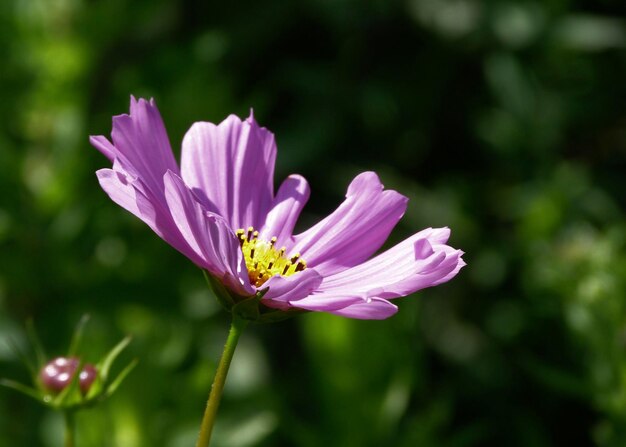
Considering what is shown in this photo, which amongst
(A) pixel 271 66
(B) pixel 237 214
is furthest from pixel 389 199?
(A) pixel 271 66

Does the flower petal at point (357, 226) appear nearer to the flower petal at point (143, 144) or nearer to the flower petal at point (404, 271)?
the flower petal at point (404, 271)

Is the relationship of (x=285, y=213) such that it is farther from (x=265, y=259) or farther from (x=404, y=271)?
(x=404, y=271)

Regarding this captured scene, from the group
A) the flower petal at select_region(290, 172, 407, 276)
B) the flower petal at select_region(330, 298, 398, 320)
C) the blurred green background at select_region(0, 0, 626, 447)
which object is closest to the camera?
the flower petal at select_region(330, 298, 398, 320)

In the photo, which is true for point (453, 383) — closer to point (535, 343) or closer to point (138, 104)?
point (535, 343)

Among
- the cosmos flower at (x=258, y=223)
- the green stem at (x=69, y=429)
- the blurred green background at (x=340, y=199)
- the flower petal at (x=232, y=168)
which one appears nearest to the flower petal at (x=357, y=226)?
the cosmos flower at (x=258, y=223)

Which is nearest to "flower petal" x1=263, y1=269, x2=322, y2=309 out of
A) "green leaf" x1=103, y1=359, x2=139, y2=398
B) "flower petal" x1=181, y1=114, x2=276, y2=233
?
"green leaf" x1=103, y1=359, x2=139, y2=398

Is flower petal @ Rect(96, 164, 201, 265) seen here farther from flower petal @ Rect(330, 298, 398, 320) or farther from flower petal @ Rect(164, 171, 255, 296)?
flower petal @ Rect(330, 298, 398, 320)
